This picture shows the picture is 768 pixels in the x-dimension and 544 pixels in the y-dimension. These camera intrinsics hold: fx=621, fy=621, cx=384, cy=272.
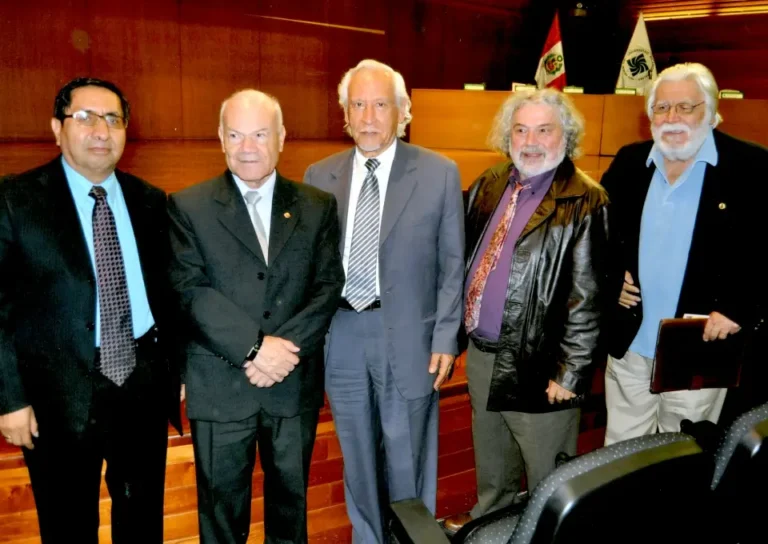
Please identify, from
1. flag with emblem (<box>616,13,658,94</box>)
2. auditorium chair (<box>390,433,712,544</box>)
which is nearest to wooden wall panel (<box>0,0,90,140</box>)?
flag with emblem (<box>616,13,658,94</box>)

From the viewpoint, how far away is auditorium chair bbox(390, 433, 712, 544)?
96 centimetres

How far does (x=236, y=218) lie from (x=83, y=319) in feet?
1.48

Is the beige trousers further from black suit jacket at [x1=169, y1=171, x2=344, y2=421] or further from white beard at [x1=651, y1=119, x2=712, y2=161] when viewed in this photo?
black suit jacket at [x1=169, y1=171, x2=344, y2=421]

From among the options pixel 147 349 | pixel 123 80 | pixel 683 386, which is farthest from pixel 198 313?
pixel 123 80

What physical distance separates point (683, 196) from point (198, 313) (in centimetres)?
149

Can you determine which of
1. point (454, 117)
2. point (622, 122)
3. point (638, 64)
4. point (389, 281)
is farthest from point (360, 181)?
point (638, 64)

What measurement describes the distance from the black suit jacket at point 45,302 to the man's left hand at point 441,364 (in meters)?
0.95

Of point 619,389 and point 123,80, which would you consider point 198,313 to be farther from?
point 123,80

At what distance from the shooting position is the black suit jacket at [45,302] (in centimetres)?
149

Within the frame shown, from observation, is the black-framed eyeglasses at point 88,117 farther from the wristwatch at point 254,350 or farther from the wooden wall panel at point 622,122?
the wooden wall panel at point 622,122

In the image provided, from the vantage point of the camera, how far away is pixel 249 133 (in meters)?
1.62

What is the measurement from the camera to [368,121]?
185cm

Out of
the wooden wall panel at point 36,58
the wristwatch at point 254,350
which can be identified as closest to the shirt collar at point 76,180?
the wristwatch at point 254,350

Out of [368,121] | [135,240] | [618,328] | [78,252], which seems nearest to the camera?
[78,252]
